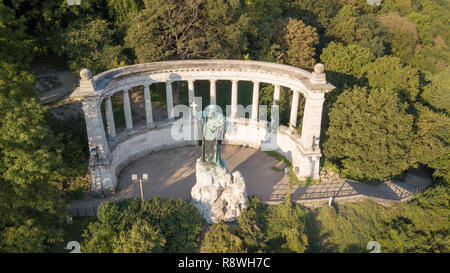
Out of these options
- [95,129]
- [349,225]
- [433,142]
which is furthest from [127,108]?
[433,142]

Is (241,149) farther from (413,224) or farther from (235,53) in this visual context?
(413,224)

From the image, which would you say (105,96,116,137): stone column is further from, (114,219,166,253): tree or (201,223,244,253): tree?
(201,223,244,253): tree

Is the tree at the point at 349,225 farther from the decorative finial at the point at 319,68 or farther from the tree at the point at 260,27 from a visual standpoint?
the tree at the point at 260,27

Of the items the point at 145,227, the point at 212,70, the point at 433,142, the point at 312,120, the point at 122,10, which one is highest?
the point at 122,10

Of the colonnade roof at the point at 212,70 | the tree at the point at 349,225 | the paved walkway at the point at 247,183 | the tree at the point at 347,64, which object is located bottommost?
the tree at the point at 349,225

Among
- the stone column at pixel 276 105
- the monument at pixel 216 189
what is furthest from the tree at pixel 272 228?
the stone column at pixel 276 105

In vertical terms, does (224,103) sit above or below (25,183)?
below

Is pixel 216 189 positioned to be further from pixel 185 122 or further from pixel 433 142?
pixel 433 142
